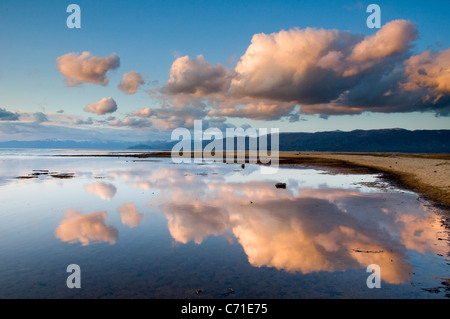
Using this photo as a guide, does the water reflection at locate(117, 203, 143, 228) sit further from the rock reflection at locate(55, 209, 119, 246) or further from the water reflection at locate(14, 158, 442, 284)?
the rock reflection at locate(55, 209, 119, 246)

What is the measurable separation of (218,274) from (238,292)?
1.41 metres

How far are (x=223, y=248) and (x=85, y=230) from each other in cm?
824

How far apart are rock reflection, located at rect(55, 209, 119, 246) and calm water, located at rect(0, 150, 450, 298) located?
0.06 meters

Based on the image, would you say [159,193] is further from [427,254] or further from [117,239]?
[427,254]

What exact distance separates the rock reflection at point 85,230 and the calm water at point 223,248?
61 mm

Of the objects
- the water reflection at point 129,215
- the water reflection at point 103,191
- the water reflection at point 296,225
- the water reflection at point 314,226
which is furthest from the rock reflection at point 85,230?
the water reflection at point 103,191

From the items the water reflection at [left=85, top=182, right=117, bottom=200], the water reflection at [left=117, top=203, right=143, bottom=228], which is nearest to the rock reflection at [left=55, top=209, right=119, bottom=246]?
the water reflection at [left=117, top=203, right=143, bottom=228]

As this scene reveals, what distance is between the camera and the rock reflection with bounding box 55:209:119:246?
A: 1326 centimetres

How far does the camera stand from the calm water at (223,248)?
27.8 ft

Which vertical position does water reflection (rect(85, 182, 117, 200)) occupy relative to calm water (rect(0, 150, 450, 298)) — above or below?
above

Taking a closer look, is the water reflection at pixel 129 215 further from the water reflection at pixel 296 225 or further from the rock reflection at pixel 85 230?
the rock reflection at pixel 85 230

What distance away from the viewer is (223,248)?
12.0 meters
